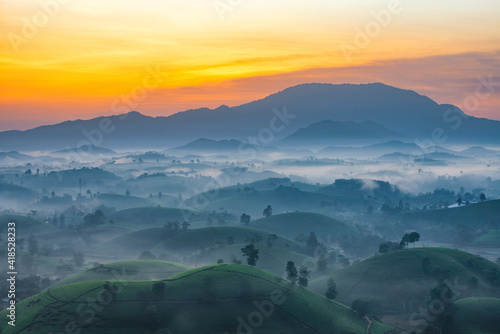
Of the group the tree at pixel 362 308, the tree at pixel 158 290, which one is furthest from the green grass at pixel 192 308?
the tree at pixel 362 308

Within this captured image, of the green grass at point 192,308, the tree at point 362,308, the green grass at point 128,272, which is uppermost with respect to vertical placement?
the green grass at point 192,308

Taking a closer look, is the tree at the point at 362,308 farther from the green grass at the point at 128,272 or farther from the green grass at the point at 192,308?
the green grass at the point at 128,272

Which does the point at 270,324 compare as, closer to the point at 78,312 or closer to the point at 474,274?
the point at 78,312

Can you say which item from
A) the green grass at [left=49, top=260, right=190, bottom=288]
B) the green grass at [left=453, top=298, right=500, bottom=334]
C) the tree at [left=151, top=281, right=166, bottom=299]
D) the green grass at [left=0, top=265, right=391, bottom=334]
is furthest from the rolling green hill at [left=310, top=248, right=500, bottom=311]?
the tree at [left=151, top=281, right=166, bottom=299]

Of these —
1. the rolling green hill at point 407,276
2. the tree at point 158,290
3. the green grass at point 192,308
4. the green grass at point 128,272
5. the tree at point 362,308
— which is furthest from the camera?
the rolling green hill at point 407,276

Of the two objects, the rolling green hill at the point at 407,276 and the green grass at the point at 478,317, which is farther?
the rolling green hill at the point at 407,276

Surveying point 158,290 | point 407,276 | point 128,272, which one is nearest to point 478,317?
point 407,276

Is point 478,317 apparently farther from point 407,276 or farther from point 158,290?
point 158,290
